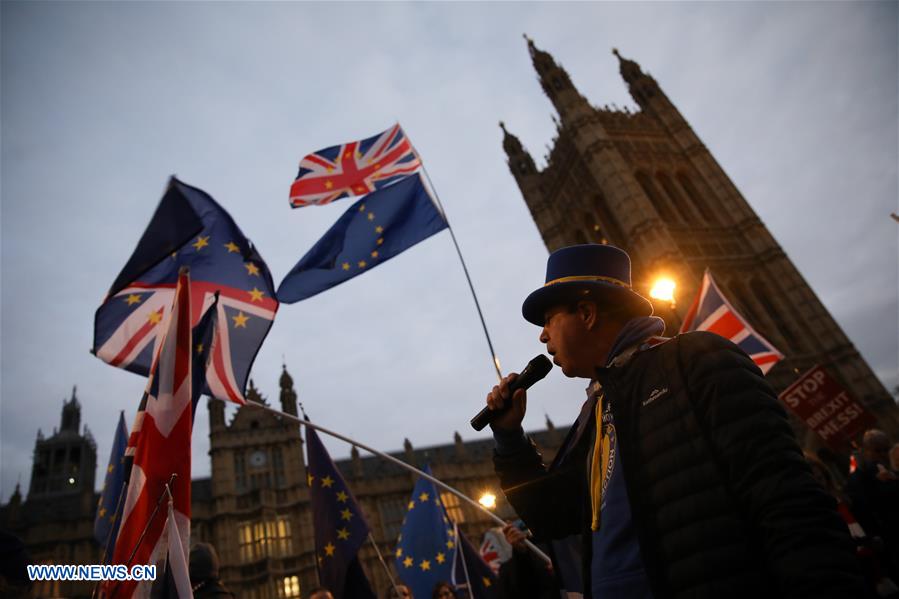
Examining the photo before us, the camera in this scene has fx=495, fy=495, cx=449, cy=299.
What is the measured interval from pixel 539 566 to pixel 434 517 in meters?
6.76

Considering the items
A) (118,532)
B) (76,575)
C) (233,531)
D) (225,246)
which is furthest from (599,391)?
(233,531)

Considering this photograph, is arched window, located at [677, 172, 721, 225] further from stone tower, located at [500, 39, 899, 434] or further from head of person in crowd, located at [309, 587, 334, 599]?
head of person in crowd, located at [309, 587, 334, 599]

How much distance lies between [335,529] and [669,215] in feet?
95.0

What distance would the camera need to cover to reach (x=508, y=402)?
2.38 meters

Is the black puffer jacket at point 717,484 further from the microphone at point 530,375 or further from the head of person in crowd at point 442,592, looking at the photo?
the head of person in crowd at point 442,592

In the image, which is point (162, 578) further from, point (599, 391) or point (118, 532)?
point (599, 391)

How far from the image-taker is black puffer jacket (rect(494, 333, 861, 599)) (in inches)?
48.5

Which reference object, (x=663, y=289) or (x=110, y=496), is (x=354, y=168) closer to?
(x=663, y=289)

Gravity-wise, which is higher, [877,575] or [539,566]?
[539,566]

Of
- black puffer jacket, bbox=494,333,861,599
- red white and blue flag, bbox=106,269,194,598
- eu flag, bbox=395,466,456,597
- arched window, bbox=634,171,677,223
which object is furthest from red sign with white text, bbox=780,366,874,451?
arched window, bbox=634,171,677,223

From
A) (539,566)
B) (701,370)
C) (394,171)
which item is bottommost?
(539,566)

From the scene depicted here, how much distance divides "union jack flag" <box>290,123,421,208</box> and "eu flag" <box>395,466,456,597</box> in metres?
6.87

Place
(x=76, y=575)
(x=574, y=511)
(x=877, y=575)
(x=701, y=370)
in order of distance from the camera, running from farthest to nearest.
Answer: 1. (x=877, y=575)
2. (x=76, y=575)
3. (x=574, y=511)
4. (x=701, y=370)

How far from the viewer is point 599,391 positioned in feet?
7.22
